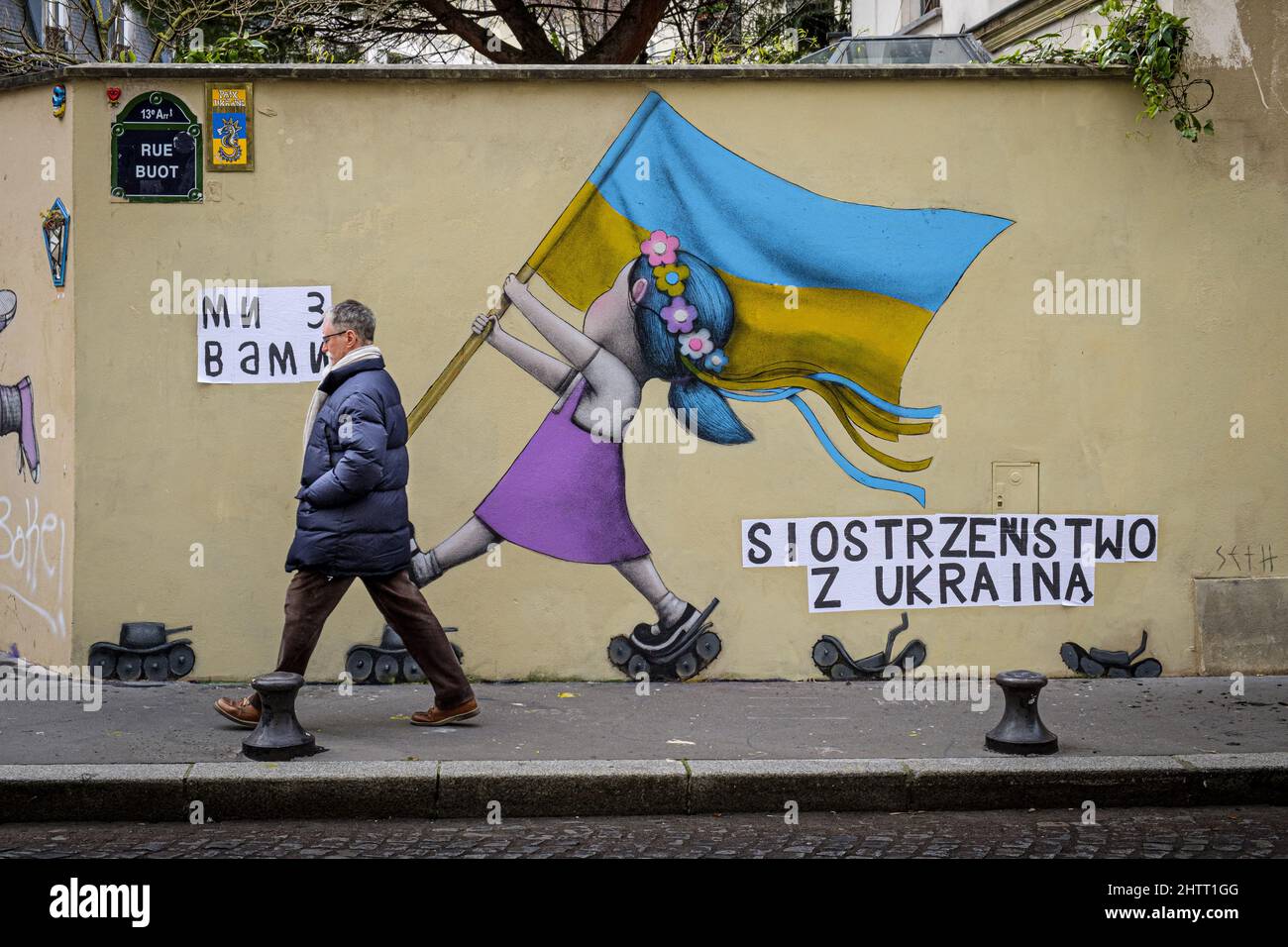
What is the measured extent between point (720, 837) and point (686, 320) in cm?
308

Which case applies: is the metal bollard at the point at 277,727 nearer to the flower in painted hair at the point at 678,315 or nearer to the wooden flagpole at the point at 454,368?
the wooden flagpole at the point at 454,368

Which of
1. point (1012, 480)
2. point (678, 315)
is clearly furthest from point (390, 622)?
point (1012, 480)

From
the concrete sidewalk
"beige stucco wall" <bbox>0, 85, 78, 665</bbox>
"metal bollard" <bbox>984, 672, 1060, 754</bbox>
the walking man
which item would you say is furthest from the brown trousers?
"metal bollard" <bbox>984, 672, 1060, 754</bbox>

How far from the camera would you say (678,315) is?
7.38 metres

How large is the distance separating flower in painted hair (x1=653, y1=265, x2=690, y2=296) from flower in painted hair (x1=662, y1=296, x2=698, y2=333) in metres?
0.05

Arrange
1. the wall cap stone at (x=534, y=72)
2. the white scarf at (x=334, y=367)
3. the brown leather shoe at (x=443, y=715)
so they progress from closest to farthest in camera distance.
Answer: the white scarf at (x=334, y=367)
the brown leather shoe at (x=443, y=715)
the wall cap stone at (x=534, y=72)

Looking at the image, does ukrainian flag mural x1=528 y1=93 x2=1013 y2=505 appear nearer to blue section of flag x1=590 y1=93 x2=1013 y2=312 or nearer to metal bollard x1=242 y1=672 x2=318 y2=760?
blue section of flag x1=590 y1=93 x2=1013 y2=312

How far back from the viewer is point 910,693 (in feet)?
23.6

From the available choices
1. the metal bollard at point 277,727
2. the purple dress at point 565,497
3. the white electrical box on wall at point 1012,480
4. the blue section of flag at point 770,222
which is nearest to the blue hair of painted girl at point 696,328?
the blue section of flag at point 770,222

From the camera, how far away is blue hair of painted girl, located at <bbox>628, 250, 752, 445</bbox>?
7.38m

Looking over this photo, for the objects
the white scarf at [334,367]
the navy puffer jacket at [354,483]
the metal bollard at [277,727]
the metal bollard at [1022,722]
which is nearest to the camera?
the metal bollard at [277,727]

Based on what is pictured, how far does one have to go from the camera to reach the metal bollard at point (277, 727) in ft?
18.9

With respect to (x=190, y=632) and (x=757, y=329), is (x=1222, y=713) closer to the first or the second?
(x=757, y=329)

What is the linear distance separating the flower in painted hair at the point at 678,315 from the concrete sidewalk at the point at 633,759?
6.58 feet
